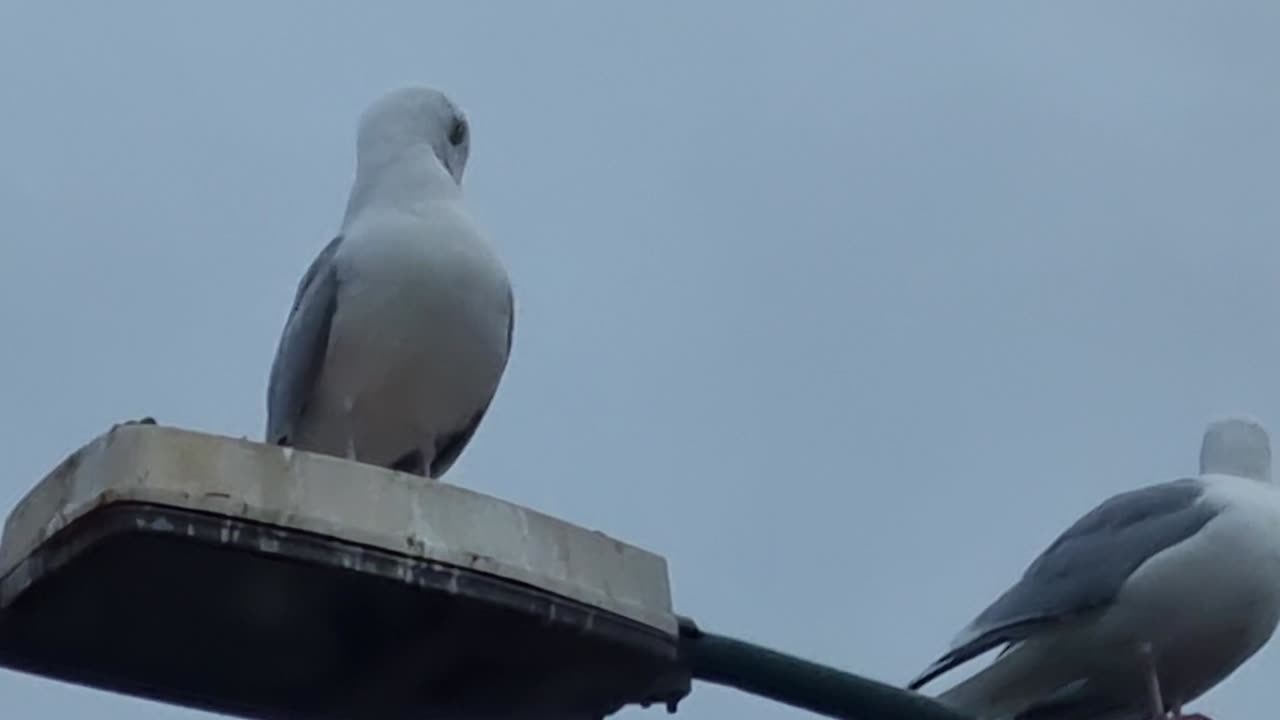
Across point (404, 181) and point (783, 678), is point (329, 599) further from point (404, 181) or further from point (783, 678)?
point (404, 181)

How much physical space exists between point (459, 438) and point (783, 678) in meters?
2.78

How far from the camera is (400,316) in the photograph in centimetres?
571

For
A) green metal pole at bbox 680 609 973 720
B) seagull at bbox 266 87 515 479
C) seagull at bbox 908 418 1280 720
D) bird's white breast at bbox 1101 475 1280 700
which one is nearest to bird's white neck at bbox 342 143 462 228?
seagull at bbox 266 87 515 479

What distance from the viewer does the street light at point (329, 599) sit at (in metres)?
3.01

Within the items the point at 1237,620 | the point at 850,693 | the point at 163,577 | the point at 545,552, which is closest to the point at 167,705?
the point at 163,577

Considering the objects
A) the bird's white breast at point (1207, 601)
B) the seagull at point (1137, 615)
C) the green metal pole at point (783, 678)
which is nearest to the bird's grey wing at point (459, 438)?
the seagull at point (1137, 615)

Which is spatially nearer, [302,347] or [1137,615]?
[302,347]

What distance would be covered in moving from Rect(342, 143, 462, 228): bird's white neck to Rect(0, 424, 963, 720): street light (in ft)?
8.39

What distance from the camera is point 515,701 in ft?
11.0

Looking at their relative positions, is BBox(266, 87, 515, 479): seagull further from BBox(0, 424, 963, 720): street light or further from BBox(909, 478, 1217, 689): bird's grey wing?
BBox(0, 424, 963, 720): street light

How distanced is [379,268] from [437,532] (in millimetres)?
2650

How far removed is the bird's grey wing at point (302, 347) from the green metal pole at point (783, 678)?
8.56 ft

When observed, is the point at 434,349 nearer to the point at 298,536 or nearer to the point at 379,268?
the point at 379,268

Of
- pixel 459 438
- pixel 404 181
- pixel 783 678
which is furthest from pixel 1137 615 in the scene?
pixel 783 678
